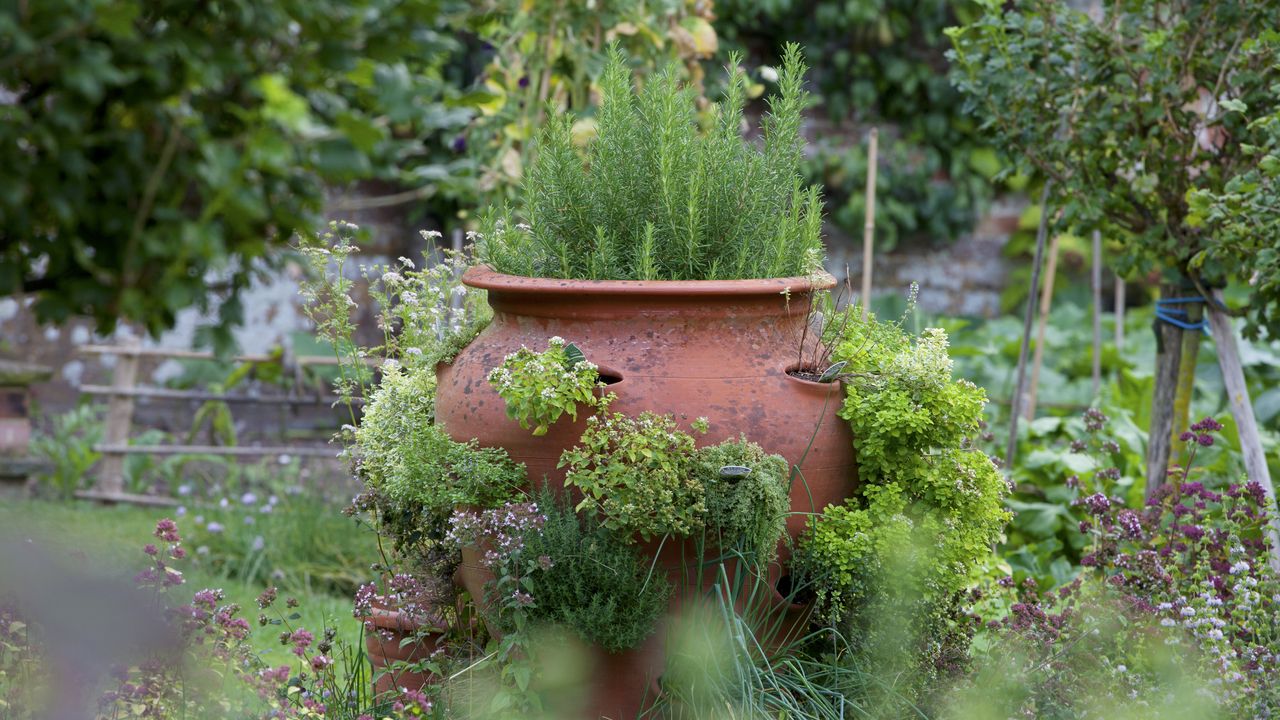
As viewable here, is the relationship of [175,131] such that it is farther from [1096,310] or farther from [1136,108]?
[1096,310]

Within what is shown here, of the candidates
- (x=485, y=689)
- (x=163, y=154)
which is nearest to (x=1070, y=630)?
(x=485, y=689)

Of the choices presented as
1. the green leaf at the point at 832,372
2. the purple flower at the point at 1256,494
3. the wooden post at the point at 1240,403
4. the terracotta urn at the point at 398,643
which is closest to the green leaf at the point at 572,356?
the green leaf at the point at 832,372

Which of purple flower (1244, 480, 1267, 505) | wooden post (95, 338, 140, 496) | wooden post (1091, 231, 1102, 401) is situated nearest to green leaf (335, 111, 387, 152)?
purple flower (1244, 480, 1267, 505)

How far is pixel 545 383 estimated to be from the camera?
214 cm

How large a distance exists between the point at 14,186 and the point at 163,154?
0.43ft

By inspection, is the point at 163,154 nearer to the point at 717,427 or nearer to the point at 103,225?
the point at 103,225

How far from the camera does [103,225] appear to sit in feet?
3.67

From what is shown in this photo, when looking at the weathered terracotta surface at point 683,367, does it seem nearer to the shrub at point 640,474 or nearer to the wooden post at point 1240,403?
the shrub at point 640,474

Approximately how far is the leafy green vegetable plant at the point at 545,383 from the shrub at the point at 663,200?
258 millimetres

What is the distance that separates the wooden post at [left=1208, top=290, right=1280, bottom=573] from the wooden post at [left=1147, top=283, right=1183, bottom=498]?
15 centimetres

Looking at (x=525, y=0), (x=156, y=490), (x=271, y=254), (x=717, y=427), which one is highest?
(x=525, y=0)

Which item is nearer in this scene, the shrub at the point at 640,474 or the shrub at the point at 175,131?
the shrub at the point at 175,131

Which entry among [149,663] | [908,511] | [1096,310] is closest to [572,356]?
[908,511]

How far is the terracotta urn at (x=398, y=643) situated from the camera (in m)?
2.42
